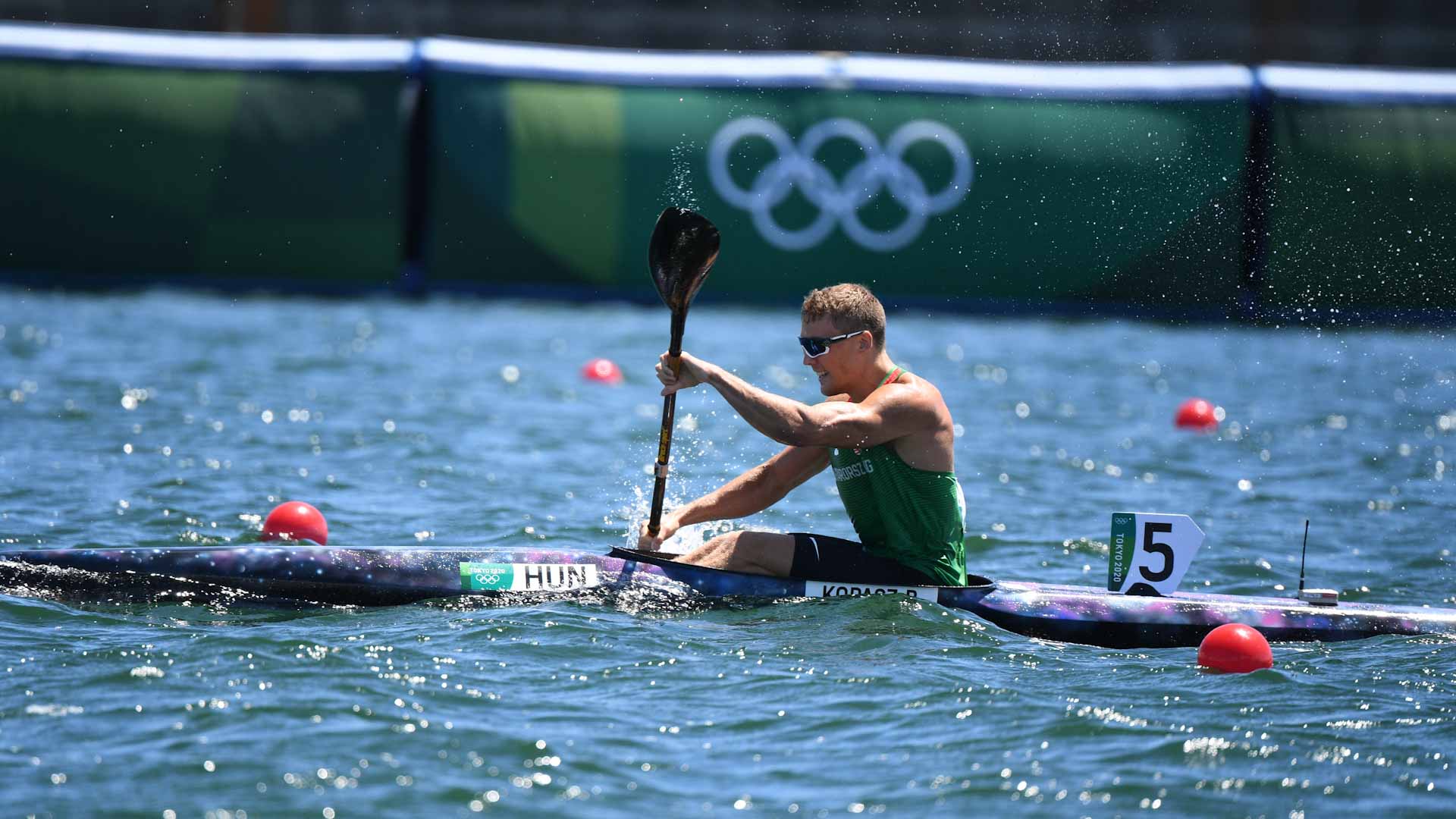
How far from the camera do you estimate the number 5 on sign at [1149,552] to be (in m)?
6.38

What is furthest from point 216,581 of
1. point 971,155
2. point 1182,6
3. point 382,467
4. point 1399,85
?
point 1182,6

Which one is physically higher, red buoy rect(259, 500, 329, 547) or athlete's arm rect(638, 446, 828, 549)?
athlete's arm rect(638, 446, 828, 549)

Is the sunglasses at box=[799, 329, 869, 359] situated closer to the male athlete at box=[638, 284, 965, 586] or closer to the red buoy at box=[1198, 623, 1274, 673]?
the male athlete at box=[638, 284, 965, 586]

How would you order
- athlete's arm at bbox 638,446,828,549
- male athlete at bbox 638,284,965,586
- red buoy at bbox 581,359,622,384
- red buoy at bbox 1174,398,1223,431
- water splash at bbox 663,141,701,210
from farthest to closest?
water splash at bbox 663,141,701,210, red buoy at bbox 581,359,622,384, red buoy at bbox 1174,398,1223,431, athlete's arm at bbox 638,446,828,549, male athlete at bbox 638,284,965,586

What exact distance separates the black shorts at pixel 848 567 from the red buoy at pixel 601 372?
7208 millimetres

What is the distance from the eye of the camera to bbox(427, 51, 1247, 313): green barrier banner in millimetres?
14711

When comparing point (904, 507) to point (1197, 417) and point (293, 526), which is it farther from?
point (1197, 417)

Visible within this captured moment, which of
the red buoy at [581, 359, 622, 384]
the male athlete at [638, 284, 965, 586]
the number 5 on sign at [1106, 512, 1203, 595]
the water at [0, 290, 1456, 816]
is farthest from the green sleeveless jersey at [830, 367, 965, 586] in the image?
the red buoy at [581, 359, 622, 384]

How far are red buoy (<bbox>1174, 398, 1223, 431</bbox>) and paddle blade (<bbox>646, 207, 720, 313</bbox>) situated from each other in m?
6.79

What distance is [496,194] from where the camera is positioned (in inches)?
588

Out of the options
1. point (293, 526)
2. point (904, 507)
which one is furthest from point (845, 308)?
point (293, 526)

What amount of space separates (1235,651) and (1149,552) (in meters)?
0.71

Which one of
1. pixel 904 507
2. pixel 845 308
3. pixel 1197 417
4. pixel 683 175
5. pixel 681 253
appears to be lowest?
pixel 904 507

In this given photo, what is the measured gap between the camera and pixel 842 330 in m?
6.08
